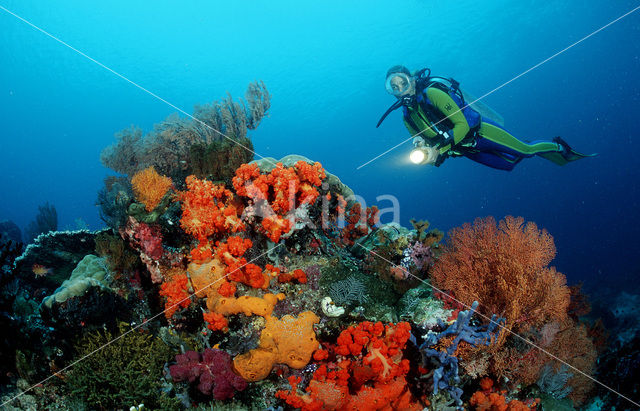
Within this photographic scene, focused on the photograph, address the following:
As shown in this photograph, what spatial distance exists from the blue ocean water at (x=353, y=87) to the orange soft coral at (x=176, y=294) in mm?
45734

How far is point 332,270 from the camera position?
4590 millimetres

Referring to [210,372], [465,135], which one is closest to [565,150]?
[465,135]

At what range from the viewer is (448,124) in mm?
7164

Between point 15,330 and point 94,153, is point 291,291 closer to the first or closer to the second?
point 15,330

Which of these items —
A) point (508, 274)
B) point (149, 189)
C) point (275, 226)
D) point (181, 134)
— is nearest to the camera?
point (508, 274)

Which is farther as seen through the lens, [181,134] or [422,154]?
[181,134]

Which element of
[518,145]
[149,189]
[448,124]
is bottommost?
[149,189]

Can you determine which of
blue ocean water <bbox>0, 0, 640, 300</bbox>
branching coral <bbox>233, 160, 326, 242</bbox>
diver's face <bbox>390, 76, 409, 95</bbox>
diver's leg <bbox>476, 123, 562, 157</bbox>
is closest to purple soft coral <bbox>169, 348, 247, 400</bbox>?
branching coral <bbox>233, 160, 326, 242</bbox>

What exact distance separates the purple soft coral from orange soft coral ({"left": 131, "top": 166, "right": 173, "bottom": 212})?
273 cm

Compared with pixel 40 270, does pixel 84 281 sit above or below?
below

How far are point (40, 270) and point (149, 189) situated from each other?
3623 millimetres

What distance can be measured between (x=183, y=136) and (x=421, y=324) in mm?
7119

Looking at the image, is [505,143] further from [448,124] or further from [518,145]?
[448,124]

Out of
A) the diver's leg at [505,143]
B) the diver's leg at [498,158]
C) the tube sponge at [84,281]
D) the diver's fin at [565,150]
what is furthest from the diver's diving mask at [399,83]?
the tube sponge at [84,281]
